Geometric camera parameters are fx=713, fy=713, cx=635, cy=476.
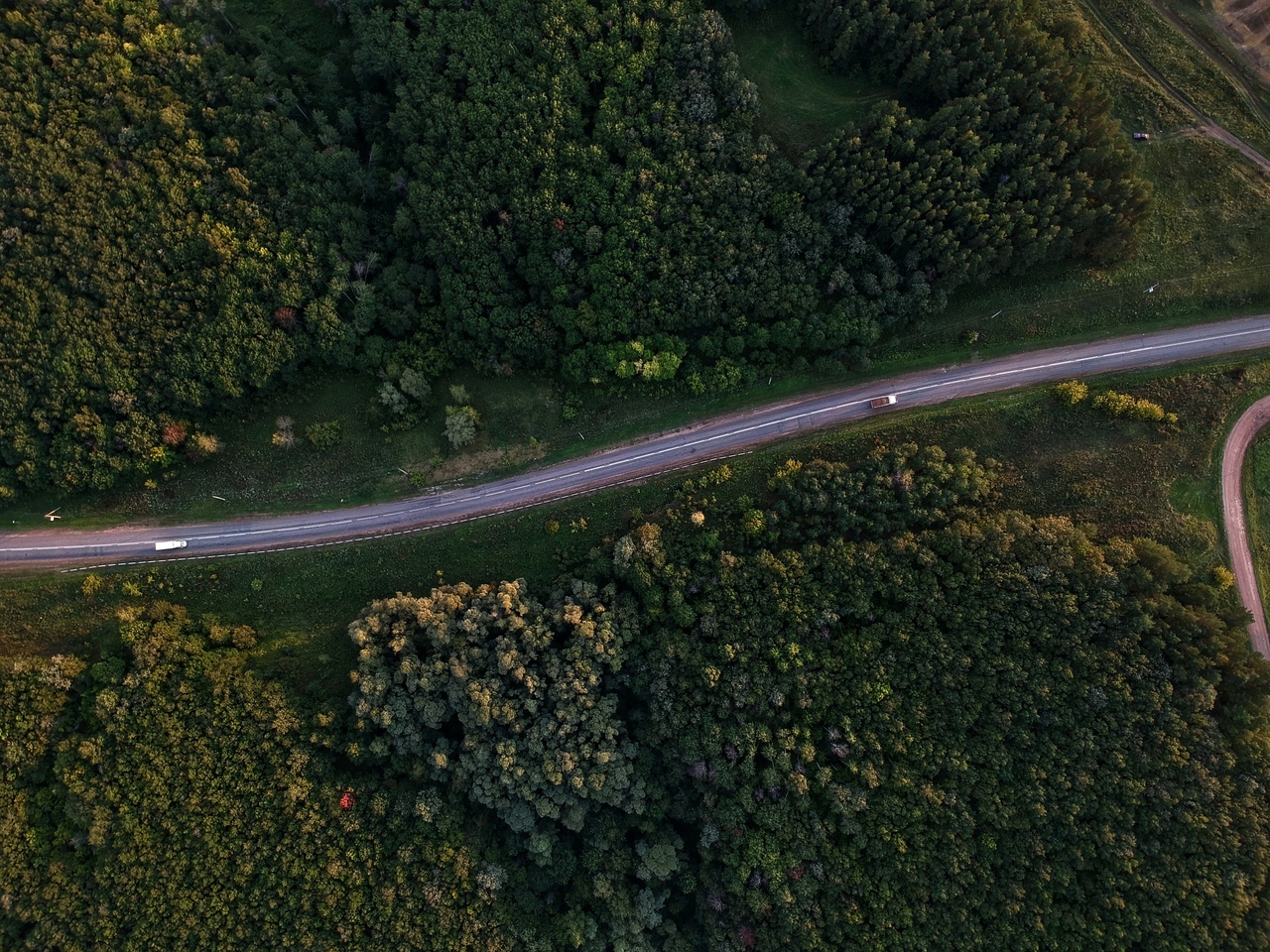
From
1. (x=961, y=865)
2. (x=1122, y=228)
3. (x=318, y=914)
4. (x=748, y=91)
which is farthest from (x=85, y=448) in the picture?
(x=1122, y=228)

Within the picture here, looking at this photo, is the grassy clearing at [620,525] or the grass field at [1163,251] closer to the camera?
the grassy clearing at [620,525]

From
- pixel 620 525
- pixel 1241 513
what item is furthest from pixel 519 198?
pixel 1241 513

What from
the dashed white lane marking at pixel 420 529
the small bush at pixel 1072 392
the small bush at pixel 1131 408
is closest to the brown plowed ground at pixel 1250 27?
the small bush at pixel 1131 408

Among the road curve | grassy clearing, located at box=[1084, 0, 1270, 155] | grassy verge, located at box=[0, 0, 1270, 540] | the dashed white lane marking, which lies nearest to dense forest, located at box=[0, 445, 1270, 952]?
the road curve

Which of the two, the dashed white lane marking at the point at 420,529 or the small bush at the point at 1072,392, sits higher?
the small bush at the point at 1072,392

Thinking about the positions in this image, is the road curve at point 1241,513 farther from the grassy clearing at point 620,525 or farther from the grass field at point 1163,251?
the grass field at point 1163,251

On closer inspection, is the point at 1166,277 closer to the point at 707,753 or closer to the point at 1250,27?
the point at 1250,27
